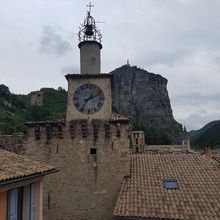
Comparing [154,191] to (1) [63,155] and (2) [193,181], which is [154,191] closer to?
(2) [193,181]

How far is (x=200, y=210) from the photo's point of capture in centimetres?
1396

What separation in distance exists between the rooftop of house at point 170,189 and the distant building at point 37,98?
223 ft

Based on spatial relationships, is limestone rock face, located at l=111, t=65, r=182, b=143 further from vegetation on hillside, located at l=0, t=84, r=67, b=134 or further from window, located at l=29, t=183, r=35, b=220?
window, located at l=29, t=183, r=35, b=220

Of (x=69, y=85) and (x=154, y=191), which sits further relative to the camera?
(x=69, y=85)

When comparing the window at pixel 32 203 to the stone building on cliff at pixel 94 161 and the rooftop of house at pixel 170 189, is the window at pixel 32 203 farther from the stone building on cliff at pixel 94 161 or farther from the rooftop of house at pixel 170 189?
the stone building on cliff at pixel 94 161

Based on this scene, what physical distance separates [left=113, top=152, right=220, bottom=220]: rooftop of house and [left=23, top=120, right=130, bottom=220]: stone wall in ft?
4.25

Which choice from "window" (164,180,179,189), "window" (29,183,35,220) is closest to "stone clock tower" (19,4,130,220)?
"window" (164,180,179,189)

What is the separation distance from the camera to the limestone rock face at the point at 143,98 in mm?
130500

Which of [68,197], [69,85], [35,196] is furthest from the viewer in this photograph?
[69,85]

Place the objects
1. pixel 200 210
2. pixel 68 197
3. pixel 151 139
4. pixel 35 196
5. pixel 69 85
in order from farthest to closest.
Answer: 1. pixel 151 139
2. pixel 69 85
3. pixel 68 197
4. pixel 200 210
5. pixel 35 196

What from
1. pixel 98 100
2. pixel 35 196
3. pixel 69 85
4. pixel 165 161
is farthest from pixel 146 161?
pixel 35 196

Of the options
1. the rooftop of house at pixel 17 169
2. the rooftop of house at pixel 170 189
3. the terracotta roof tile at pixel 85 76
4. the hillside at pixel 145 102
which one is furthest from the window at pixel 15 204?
the hillside at pixel 145 102

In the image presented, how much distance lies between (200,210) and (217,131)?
361 ft

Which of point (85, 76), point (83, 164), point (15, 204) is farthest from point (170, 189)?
point (15, 204)
